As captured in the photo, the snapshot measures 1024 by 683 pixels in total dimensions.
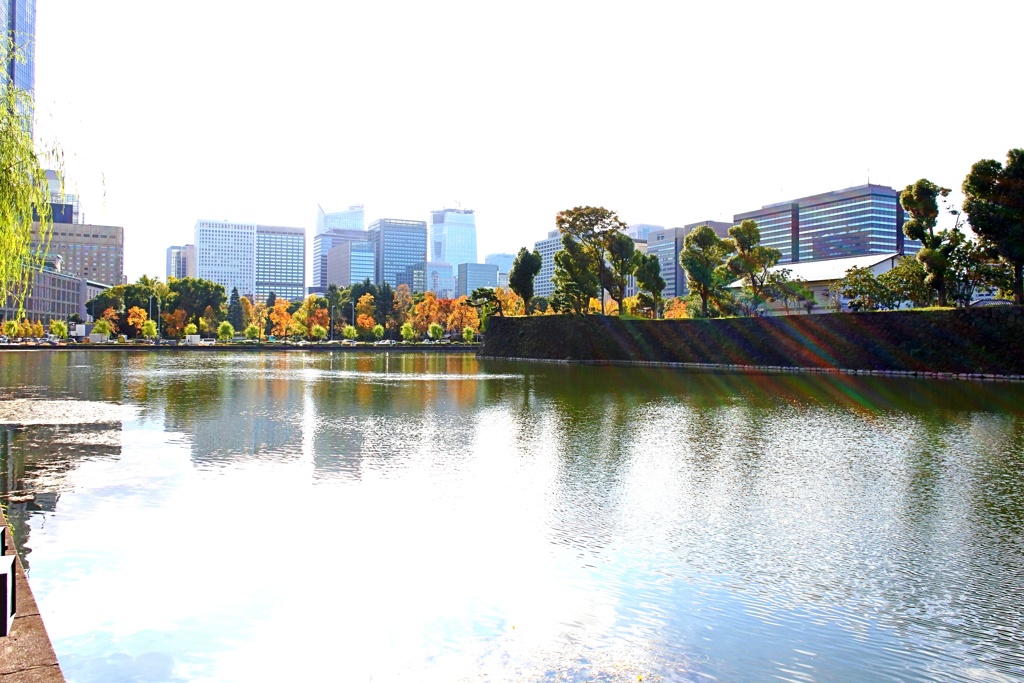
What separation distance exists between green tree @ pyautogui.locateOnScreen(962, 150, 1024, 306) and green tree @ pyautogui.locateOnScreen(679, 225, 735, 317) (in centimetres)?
1808

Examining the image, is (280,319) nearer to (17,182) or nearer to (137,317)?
(137,317)

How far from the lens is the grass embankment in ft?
100

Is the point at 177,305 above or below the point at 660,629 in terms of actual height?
above

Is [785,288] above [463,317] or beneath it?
above

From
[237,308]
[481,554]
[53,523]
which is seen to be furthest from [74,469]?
[237,308]

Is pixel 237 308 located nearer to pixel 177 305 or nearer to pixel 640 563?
pixel 177 305

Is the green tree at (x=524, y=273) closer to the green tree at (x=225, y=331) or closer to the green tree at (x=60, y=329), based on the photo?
the green tree at (x=225, y=331)

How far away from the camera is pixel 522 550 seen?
23.1 ft

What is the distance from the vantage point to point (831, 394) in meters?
23.5

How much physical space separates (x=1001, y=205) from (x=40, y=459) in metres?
33.8

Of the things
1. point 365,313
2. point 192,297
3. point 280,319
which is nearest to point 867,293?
point 365,313

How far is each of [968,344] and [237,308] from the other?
92.6m

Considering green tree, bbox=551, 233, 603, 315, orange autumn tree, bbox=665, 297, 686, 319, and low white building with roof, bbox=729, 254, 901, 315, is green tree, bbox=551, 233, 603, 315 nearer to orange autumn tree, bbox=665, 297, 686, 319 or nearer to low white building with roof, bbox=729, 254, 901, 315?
low white building with roof, bbox=729, 254, 901, 315

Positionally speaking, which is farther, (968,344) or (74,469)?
(968,344)
